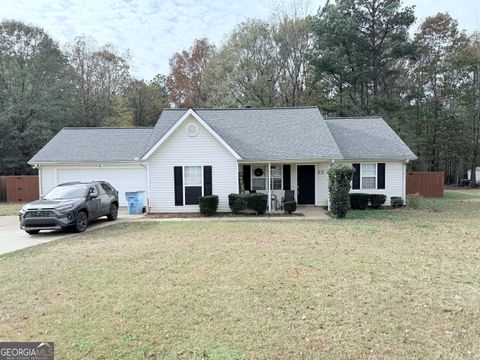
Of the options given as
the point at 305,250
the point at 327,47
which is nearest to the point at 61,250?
the point at 305,250

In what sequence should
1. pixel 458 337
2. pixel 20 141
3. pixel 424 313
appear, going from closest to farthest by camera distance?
pixel 458 337
pixel 424 313
pixel 20 141

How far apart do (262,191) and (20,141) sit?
22.8 meters

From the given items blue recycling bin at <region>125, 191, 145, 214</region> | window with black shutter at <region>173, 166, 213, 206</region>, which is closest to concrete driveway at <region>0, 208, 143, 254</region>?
blue recycling bin at <region>125, 191, 145, 214</region>

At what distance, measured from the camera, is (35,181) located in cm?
2298

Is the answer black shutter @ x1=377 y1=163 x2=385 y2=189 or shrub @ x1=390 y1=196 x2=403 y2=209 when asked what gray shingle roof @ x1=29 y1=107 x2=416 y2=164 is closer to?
black shutter @ x1=377 y1=163 x2=385 y2=189

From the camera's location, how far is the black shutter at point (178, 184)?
15.5 meters

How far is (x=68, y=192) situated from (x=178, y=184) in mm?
4971

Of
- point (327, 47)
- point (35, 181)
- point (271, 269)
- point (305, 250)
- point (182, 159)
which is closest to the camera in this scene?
point (271, 269)

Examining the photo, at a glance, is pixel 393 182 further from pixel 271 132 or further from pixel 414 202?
pixel 271 132

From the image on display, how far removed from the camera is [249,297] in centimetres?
508

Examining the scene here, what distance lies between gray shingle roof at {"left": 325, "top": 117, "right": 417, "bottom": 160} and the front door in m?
2.00

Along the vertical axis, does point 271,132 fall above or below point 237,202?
above

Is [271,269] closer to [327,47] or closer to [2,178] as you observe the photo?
[2,178]

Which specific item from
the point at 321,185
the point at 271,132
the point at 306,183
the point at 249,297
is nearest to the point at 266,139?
the point at 271,132
